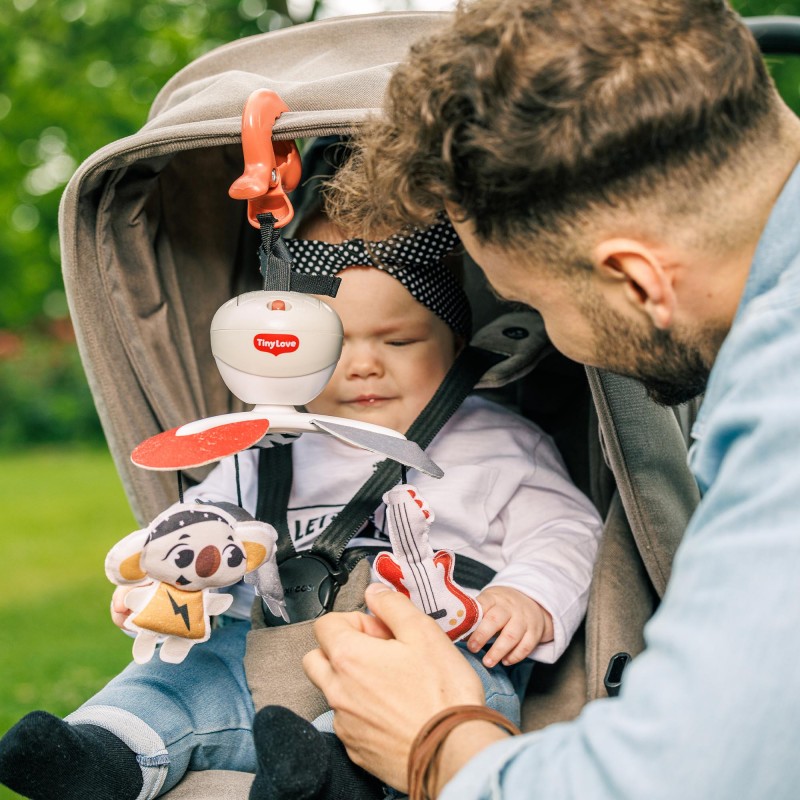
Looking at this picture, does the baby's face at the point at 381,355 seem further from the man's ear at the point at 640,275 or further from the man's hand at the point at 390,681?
the man's ear at the point at 640,275

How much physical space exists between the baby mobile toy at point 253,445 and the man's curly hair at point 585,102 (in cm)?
36

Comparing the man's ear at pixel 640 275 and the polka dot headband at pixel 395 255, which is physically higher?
the man's ear at pixel 640 275

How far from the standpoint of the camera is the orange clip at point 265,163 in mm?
1522

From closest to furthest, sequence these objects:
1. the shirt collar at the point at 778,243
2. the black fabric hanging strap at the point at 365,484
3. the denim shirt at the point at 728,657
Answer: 1. the denim shirt at the point at 728,657
2. the shirt collar at the point at 778,243
3. the black fabric hanging strap at the point at 365,484

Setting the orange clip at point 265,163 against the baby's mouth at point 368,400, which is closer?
the orange clip at point 265,163

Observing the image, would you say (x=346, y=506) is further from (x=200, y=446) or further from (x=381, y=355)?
(x=200, y=446)

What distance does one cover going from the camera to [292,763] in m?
1.28

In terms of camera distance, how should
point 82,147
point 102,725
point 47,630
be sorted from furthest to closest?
point 82,147, point 47,630, point 102,725

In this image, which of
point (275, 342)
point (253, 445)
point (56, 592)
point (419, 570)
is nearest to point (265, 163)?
point (275, 342)

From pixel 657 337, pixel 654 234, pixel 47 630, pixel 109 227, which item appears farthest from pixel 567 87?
pixel 47 630

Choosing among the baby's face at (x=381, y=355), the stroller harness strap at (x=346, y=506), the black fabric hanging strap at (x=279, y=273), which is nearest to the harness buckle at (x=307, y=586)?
the stroller harness strap at (x=346, y=506)

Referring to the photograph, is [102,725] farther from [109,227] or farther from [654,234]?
[654,234]

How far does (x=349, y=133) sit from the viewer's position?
5.33 ft

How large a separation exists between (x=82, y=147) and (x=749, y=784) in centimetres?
1057
